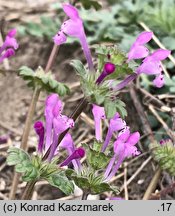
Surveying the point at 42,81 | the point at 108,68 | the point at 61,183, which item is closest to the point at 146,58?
the point at 108,68

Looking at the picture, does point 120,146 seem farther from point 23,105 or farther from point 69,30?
point 23,105

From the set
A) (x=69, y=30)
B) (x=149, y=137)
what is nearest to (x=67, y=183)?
(x=69, y=30)

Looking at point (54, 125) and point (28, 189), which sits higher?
point (54, 125)

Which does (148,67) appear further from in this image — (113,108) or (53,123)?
(53,123)

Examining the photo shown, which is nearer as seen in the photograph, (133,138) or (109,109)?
(109,109)

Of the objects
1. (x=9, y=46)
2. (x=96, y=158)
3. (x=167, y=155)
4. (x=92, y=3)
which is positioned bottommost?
(x=167, y=155)

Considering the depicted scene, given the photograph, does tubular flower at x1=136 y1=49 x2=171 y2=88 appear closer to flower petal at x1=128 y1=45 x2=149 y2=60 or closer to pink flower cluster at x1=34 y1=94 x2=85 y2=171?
flower petal at x1=128 y1=45 x2=149 y2=60

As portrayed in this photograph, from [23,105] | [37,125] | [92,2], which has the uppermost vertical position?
[92,2]

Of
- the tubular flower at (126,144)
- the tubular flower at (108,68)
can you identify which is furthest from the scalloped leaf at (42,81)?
the tubular flower at (108,68)
